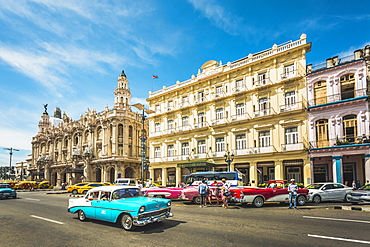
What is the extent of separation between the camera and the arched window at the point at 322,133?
25764mm

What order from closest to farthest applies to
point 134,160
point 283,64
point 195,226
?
1. point 195,226
2. point 283,64
3. point 134,160

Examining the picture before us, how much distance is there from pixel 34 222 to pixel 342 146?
2420cm

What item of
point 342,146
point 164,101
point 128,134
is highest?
point 164,101

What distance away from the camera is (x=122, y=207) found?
9586 millimetres

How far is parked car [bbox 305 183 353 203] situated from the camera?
18.0 metres

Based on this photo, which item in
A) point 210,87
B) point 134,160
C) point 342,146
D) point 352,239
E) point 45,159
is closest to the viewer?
point 352,239

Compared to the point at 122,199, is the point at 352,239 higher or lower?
lower

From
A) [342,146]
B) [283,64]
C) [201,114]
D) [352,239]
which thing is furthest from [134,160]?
[352,239]

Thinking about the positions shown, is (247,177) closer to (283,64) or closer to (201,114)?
(201,114)

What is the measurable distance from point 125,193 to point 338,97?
22.9 metres

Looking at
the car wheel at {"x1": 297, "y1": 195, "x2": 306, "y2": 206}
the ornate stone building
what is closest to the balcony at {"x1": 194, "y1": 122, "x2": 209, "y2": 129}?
the car wheel at {"x1": 297, "y1": 195, "x2": 306, "y2": 206}

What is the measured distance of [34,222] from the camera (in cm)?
1132

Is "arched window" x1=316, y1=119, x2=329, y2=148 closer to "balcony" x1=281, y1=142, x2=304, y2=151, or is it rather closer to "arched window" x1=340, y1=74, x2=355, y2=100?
"balcony" x1=281, y1=142, x2=304, y2=151

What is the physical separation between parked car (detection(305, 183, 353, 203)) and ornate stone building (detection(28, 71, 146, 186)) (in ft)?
122
